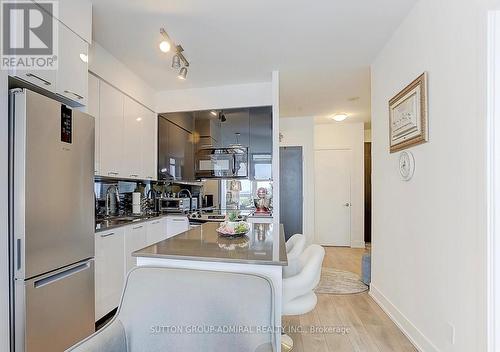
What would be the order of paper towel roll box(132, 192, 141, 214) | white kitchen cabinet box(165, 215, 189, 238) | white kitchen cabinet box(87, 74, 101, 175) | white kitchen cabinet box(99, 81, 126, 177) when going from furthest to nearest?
white kitchen cabinet box(165, 215, 189, 238) → paper towel roll box(132, 192, 141, 214) → white kitchen cabinet box(99, 81, 126, 177) → white kitchen cabinet box(87, 74, 101, 175)

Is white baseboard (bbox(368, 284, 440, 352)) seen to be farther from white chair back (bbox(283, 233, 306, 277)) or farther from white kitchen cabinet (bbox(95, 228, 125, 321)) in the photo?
white kitchen cabinet (bbox(95, 228, 125, 321))

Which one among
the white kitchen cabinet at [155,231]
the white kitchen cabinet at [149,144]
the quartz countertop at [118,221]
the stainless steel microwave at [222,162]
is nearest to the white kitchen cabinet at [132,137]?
the white kitchen cabinet at [149,144]

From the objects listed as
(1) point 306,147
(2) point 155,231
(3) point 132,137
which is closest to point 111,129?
(3) point 132,137

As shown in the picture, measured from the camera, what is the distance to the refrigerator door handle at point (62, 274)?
167 cm

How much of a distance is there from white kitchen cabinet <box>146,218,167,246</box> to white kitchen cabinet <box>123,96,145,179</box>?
65cm

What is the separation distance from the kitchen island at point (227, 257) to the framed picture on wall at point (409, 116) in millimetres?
1358

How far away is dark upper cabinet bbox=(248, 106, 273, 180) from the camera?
3.71 metres

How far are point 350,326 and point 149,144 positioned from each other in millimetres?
3273

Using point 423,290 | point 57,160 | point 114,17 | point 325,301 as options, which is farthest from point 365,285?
point 114,17

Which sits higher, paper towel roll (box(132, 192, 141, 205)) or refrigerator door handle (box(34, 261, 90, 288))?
paper towel roll (box(132, 192, 141, 205))

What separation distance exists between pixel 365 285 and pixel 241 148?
2476 mm

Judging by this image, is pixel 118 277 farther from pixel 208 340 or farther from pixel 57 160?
pixel 208 340

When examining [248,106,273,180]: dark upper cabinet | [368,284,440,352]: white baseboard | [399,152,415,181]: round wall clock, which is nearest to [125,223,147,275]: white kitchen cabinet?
[248,106,273,180]: dark upper cabinet
